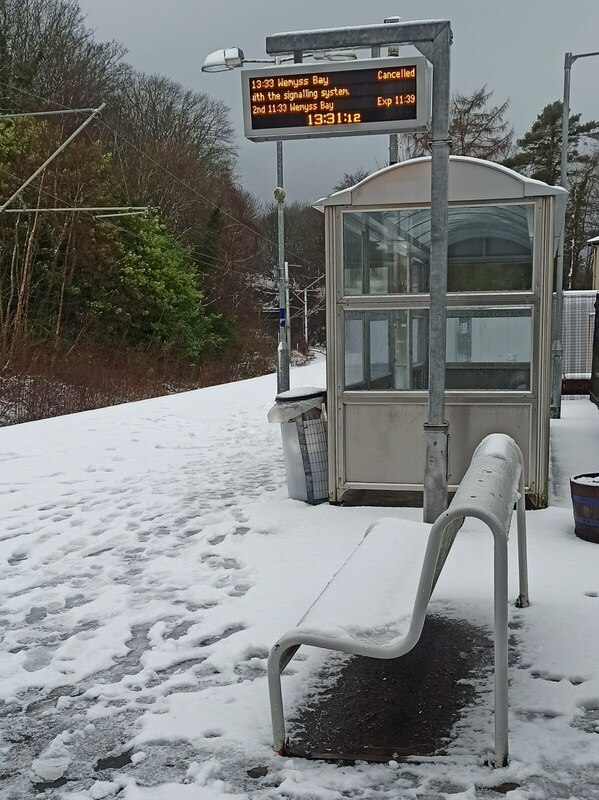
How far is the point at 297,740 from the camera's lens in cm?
326

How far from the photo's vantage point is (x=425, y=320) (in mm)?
7211

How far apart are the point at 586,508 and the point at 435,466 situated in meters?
1.15

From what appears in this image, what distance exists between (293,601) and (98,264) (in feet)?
94.1

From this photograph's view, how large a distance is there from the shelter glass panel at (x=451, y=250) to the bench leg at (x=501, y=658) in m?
4.25

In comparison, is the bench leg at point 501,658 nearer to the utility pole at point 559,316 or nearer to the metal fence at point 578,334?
the utility pole at point 559,316

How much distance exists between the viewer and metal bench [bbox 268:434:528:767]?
2988 millimetres

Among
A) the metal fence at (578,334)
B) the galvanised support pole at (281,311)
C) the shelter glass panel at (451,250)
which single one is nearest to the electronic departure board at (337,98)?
the shelter glass panel at (451,250)

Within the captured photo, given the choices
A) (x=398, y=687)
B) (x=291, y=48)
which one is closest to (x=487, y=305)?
(x=291, y=48)

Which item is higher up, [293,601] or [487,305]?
[487,305]

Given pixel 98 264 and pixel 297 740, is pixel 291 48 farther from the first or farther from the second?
pixel 98 264

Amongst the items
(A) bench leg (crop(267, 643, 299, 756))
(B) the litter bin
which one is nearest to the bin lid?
(B) the litter bin

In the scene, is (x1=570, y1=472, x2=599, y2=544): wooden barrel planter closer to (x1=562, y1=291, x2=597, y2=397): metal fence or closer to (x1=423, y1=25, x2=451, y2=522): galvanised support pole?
(x1=423, y1=25, x2=451, y2=522): galvanised support pole

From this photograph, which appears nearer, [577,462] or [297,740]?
[297,740]

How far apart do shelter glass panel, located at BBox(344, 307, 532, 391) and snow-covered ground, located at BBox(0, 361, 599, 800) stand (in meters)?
1.20
